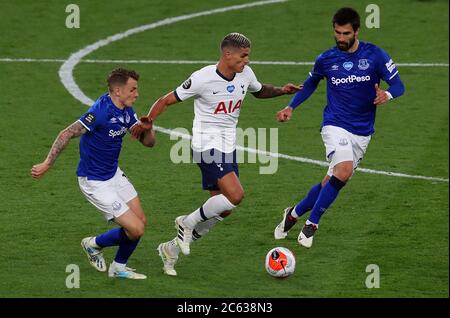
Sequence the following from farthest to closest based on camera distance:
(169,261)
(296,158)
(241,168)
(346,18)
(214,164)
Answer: (296,158) → (241,168) → (346,18) → (214,164) → (169,261)

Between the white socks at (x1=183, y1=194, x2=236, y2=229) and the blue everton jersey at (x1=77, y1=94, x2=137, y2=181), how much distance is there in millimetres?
1035

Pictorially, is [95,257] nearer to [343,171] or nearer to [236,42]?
[236,42]

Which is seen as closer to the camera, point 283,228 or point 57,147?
point 57,147

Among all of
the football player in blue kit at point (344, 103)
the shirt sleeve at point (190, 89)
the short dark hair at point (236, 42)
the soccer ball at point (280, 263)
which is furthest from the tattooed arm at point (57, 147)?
the football player in blue kit at point (344, 103)

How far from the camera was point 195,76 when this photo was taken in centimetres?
1393

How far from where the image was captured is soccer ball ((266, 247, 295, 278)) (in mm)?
13203

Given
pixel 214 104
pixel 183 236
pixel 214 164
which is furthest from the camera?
pixel 214 104

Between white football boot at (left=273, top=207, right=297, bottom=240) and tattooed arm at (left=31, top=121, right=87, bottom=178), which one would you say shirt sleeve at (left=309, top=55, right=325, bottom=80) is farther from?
tattooed arm at (left=31, top=121, right=87, bottom=178)

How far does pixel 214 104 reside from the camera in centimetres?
1394

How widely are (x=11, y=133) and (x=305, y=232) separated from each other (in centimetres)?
656

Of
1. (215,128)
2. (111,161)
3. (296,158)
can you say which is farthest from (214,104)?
(296,158)

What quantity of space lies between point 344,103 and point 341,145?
52 cm

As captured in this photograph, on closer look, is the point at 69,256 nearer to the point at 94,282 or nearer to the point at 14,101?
the point at 94,282

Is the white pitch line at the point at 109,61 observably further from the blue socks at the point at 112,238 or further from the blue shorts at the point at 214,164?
the blue socks at the point at 112,238
